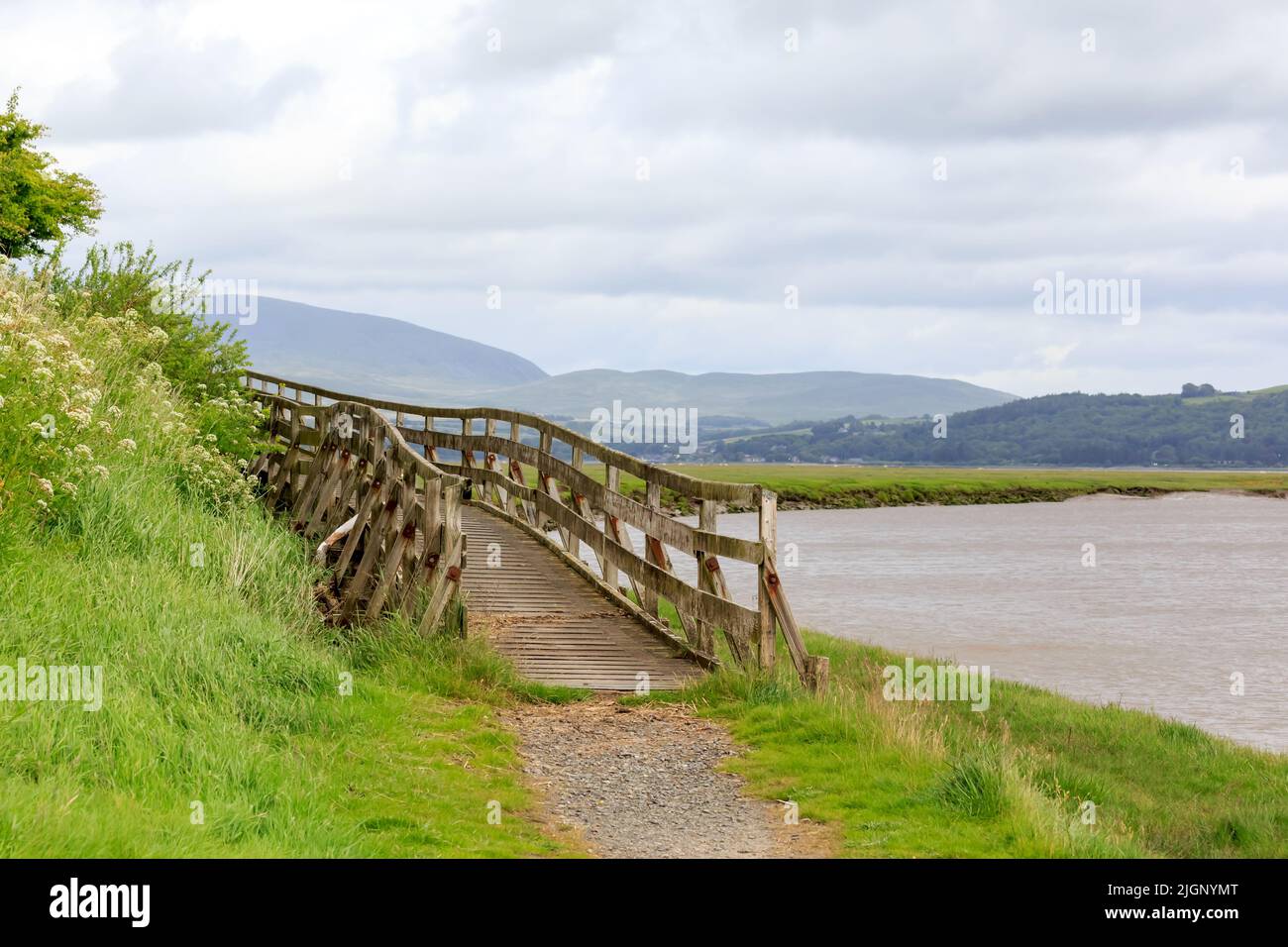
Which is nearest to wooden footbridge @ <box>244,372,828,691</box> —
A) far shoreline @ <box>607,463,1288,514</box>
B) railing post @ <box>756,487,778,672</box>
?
railing post @ <box>756,487,778,672</box>

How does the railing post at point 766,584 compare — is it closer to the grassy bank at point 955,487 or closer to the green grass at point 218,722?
the green grass at point 218,722

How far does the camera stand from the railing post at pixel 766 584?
12.0 m

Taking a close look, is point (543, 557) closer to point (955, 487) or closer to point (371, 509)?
point (371, 509)

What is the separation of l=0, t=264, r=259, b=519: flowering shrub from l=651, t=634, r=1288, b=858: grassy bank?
6294mm

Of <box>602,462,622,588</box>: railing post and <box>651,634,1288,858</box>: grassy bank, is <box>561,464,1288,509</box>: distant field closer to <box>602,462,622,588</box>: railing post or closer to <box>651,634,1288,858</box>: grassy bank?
<box>651,634,1288,858</box>: grassy bank

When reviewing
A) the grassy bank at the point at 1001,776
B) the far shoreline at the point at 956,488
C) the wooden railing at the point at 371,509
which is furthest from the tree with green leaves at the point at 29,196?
the far shoreline at the point at 956,488

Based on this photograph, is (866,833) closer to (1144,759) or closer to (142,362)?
(1144,759)

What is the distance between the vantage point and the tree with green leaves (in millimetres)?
38562

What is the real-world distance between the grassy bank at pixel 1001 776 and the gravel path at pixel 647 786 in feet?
0.95

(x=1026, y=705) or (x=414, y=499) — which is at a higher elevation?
(x=414, y=499)
